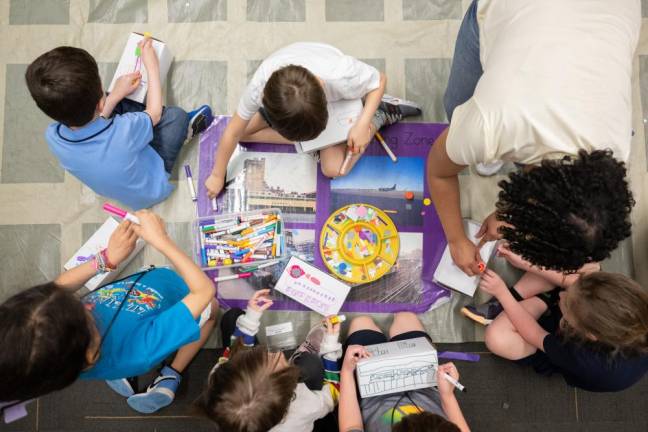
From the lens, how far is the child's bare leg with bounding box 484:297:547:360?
1.44 metres

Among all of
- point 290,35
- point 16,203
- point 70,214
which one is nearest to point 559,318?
point 290,35

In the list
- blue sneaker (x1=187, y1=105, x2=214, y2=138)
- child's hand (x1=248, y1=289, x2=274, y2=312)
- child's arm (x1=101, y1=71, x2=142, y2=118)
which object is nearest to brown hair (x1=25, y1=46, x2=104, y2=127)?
child's arm (x1=101, y1=71, x2=142, y2=118)

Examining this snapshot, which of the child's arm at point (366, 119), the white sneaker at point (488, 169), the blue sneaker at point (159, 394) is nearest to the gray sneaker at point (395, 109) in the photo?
the child's arm at point (366, 119)

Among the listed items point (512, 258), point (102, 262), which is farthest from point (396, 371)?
point (102, 262)

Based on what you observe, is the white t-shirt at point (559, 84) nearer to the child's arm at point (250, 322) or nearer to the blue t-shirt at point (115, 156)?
the child's arm at point (250, 322)

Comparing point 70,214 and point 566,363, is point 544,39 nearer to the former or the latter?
point 566,363

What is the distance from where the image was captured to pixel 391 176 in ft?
5.21

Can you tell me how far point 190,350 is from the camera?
150 cm

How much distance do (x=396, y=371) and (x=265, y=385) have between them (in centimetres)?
41

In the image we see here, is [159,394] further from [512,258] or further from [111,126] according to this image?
[512,258]

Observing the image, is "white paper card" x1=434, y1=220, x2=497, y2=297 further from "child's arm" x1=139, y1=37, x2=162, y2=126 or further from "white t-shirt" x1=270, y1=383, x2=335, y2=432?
"child's arm" x1=139, y1=37, x2=162, y2=126

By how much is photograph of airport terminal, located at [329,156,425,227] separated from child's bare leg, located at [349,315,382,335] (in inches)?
13.2

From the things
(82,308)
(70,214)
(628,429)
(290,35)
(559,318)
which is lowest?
(628,429)

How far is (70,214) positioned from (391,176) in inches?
44.3
